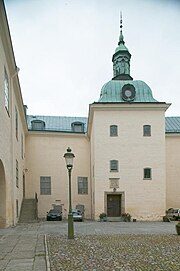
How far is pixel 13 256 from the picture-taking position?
999 cm

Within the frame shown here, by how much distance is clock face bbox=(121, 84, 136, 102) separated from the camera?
36219 millimetres

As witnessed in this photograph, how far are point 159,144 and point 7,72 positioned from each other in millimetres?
17891

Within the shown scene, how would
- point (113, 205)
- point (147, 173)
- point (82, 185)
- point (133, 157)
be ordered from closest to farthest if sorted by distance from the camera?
point (113, 205) → point (147, 173) → point (133, 157) → point (82, 185)

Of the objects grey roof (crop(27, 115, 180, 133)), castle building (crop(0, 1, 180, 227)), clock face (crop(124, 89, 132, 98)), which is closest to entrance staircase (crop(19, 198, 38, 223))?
castle building (crop(0, 1, 180, 227))

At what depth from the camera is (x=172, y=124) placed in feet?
147

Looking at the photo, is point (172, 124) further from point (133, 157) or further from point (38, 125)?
point (38, 125)

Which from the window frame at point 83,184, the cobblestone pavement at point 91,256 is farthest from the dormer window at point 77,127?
the cobblestone pavement at point 91,256

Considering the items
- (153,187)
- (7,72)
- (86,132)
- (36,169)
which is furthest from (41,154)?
(7,72)

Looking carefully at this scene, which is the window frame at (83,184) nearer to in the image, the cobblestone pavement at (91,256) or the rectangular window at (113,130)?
the rectangular window at (113,130)

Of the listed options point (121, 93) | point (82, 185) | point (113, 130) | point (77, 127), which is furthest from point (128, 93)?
point (82, 185)

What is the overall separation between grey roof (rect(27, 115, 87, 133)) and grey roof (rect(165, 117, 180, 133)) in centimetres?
893

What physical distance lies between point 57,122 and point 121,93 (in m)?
12.2

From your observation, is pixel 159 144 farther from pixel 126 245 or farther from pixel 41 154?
pixel 126 245

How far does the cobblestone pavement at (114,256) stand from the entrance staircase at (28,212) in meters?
15.9
